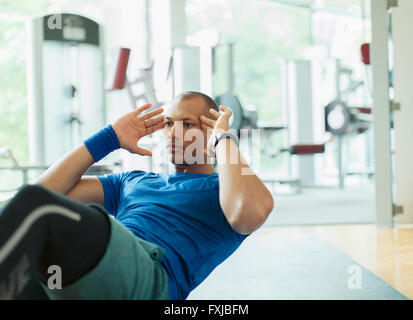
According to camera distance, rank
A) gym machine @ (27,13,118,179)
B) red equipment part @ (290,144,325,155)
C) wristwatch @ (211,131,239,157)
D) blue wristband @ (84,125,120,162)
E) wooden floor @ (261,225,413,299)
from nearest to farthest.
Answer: wristwatch @ (211,131,239,157) → blue wristband @ (84,125,120,162) → wooden floor @ (261,225,413,299) → gym machine @ (27,13,118,179) → red equipment part @ (290,144,325,155)

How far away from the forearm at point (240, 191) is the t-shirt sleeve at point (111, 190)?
368mm

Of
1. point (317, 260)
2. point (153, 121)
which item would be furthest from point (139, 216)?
point (317, 260)

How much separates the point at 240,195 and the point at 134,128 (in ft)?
1.45

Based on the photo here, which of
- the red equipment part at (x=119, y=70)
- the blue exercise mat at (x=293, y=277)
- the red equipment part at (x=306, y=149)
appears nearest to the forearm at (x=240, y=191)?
the blue exercise mat at (x=293, y=277)

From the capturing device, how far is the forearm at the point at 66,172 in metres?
1.17

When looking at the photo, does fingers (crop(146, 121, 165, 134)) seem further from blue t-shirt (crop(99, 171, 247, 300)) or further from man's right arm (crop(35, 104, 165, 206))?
blue t-shirt (crop(99, 171, 247, 300))

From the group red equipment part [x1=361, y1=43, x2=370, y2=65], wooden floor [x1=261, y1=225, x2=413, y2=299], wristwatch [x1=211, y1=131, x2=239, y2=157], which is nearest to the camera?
wristwatch [x1=211, y1=131, x2=239, y2=157]

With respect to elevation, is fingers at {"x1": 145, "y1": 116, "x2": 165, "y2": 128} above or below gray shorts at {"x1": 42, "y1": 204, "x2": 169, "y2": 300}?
above

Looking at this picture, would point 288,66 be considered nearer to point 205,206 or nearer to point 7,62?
point 7,62

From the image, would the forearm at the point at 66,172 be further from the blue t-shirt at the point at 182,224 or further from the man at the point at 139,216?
the blue t-shirt at the point at 182,224

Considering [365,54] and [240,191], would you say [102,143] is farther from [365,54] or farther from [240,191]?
[365,54]

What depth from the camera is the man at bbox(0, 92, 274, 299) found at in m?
0.76

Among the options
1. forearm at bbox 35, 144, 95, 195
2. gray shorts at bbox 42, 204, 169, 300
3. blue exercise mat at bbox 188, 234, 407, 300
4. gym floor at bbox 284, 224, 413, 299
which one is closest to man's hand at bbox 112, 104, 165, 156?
forearm at bbox 35, 144, 95, 195

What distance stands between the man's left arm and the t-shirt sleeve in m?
0.36
